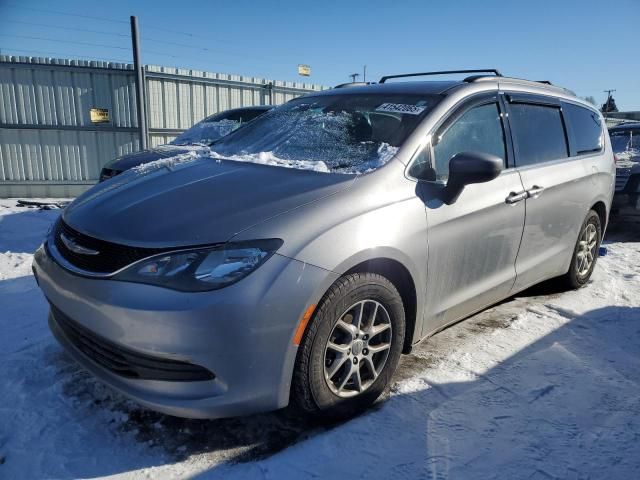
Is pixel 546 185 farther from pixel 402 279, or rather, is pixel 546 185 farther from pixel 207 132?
pixel 207 132

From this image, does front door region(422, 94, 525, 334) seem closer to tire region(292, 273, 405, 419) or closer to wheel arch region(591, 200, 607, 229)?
tire region(292, 273, 405, 419)

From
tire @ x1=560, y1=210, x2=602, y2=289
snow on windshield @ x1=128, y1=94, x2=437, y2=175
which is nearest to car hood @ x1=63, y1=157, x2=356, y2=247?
snow on windshield @ x1=128, y1=94, x2=437, y2=175

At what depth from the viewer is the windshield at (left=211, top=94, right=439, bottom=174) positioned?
8.63 ft

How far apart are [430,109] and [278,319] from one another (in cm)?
160

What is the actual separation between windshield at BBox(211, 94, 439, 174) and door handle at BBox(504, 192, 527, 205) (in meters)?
0.79

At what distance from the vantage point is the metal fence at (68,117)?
8.91 meters

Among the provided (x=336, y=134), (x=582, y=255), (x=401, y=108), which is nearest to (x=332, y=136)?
(x=336, y=134)

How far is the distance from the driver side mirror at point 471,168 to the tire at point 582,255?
81.2 inches

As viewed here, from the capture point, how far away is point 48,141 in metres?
9.20

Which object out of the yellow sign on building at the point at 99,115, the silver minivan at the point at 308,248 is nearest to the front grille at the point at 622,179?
the silver minivan at the point at 308,248

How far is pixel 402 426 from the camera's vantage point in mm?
2318

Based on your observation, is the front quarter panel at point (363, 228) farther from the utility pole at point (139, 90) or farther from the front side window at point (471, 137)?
the utility pole at point (139, 90)

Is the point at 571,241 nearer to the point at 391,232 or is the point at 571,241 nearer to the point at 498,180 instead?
the point at 498,180

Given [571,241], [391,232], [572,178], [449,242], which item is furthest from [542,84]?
[391,232]
